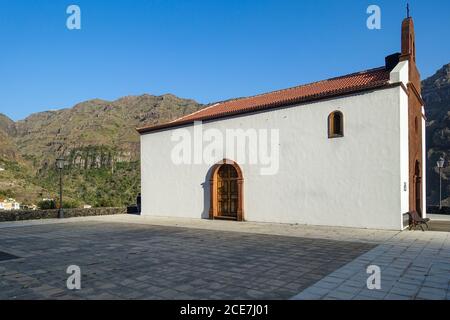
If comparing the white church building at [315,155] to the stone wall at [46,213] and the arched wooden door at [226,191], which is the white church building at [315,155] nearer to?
the arched wooden door at [226,191]

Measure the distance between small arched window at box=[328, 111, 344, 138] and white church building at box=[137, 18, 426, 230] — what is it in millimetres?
40

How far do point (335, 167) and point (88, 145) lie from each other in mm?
94883

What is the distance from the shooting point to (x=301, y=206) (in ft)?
45.4

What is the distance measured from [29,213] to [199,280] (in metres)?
15.5

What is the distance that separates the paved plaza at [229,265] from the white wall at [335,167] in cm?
157

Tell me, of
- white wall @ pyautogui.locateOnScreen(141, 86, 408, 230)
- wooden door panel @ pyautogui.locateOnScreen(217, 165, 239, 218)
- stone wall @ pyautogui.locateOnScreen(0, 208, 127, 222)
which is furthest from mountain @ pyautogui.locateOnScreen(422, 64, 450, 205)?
stone wall @ pyautogui.locateOnScreen(0, 208, 127, 222)

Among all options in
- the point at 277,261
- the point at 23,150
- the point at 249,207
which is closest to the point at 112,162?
the point at 23,150

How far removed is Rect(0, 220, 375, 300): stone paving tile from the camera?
196 inches

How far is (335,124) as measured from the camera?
1330 centimetres

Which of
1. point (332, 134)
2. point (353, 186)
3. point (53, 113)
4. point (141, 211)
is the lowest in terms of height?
point (141, 211)

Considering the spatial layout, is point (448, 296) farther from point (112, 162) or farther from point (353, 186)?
point (112, 162)

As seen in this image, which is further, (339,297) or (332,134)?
(332,134)

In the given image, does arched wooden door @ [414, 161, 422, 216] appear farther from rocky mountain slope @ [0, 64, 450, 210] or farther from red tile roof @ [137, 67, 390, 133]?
rocky mountain slope @ [0, 64, 450, 210]

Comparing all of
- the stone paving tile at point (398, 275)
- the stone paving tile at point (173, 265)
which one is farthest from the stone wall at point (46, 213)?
the stone paving tile at point (398, 275)
